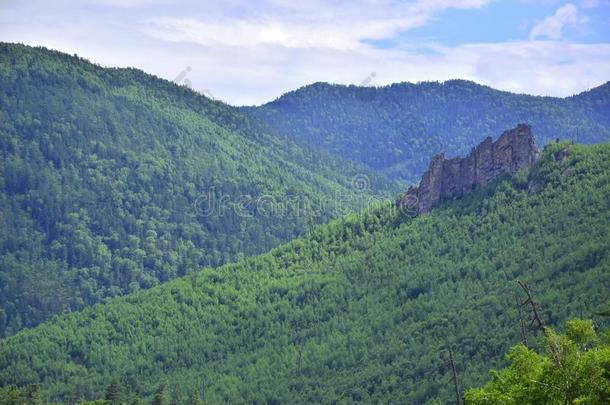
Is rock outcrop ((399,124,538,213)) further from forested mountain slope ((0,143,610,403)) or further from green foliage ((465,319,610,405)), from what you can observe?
green foliage ((465,319,610,405))

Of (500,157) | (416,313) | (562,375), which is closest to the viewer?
(562,375)

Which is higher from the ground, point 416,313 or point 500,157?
point 500,157

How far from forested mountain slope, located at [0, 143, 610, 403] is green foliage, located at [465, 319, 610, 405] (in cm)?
6757

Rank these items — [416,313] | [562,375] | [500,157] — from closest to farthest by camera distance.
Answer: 1. [562,375]
2. [416,313]
3. [500,157]

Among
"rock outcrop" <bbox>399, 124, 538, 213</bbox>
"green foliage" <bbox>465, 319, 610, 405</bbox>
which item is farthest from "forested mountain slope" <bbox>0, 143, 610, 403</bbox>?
"green foliage" <bbox>465, 319, 610, 405</bbox>

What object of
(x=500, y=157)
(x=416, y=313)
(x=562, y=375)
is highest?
(x=500, y=157)

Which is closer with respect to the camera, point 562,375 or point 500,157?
point 562,375

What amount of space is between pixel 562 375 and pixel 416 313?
365 feet

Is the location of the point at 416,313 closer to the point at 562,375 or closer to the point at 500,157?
the point at 500,157

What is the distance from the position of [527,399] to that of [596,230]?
10416cm

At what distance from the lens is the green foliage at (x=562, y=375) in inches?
2271

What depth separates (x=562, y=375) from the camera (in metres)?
58.7

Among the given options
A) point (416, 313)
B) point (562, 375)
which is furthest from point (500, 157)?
point (562, 375)

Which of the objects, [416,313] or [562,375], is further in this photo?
[416,313]
